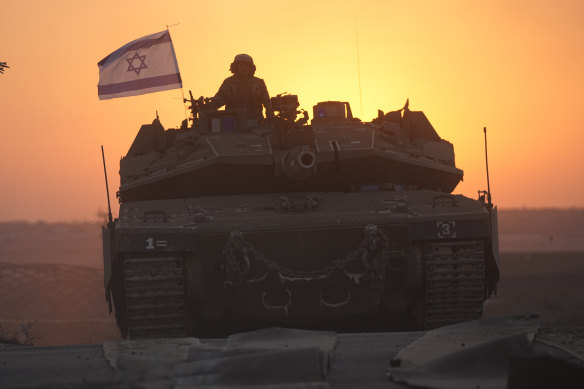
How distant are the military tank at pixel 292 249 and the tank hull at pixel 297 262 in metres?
0.01

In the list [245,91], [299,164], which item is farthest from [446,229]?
[245,91]

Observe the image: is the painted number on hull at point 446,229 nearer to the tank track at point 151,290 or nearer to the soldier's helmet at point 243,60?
the tank track at point 151,290

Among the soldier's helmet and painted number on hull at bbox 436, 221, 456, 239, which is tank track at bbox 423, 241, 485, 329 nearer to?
painted number on hull at bbox 436, 221, 456, 239

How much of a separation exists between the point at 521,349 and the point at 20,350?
5287mm

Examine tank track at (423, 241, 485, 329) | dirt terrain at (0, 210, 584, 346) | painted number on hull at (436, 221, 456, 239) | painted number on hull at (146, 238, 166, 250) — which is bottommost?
dirt terrain at (0, 210, 584, 346)

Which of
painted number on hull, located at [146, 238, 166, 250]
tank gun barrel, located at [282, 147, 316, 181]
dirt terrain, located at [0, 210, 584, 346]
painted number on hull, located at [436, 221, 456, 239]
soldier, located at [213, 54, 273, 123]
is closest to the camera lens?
painted number on hull, located at [146, 238, 166, 250]

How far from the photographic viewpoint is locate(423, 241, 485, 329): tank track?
14242 mm

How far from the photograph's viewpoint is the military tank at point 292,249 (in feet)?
45.7

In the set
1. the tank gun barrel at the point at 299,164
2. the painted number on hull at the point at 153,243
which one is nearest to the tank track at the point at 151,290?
the painted number on hull at the point at 153,243

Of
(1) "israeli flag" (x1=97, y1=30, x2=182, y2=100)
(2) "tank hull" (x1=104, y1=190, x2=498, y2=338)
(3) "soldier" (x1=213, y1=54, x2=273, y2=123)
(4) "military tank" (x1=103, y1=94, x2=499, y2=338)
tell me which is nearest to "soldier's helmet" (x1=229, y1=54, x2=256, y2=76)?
(3) "soldier" (x1=213, y1=54, x2=273, y2=123)

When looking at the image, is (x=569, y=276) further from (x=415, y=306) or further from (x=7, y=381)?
(x=7, y=381)

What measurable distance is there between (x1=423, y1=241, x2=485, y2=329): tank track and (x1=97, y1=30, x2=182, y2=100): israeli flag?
8.46 m

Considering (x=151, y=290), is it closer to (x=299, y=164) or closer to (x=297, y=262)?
(x=297, y=262)

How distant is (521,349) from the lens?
31.4 ft
